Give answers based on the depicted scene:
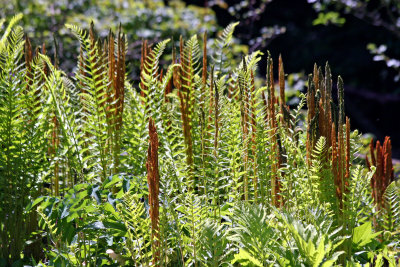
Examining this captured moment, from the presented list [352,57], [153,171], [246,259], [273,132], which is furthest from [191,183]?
[352,57]

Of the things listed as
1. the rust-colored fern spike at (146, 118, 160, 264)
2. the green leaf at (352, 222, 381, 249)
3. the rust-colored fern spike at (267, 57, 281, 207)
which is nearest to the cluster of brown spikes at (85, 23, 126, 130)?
the rust-colored fern spike at (267, 57, 281, 207)

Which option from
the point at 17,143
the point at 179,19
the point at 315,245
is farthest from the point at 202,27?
the point at 315,245

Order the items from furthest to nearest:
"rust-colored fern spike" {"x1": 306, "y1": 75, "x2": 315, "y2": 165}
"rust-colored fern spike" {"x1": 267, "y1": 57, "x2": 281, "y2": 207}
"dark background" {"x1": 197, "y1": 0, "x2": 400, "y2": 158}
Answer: "dark background" {"x1": 197, "y1": 0, "x2": 400, "y2": 158}
"rust-colored fern spike" {"x1": 267, "y1": 57, "x2": 281, "y2": 207}
"rust-colored fern spike" {"x1": 306, "y1": 75, "x2": 315, "y2": 165}

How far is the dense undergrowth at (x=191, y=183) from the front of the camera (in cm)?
145

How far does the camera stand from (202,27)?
5.88 metres

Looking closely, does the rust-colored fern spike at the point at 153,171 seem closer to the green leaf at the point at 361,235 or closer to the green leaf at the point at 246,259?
the green leaf at the point at 246,259

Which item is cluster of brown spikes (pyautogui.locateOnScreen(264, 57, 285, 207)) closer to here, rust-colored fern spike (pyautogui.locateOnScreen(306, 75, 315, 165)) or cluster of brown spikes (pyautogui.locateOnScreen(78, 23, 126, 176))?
rust-colored fern spike (pyautogui.locateOnScreen(306, 75, 315, 165))

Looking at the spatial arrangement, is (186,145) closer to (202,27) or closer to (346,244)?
(346,244)

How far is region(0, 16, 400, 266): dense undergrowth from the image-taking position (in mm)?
1446

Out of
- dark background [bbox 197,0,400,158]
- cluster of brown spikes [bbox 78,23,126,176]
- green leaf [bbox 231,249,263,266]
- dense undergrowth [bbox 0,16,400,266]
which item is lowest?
green leaf [bbox 231,249,263,266]

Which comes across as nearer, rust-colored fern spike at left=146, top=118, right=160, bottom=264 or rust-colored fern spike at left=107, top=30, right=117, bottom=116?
rust-colored fern spike at left=146, top=118, right=160, bottom=264

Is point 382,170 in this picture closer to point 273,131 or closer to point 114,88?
point 273,131

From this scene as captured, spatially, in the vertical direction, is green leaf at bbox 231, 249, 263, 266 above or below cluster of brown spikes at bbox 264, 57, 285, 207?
below

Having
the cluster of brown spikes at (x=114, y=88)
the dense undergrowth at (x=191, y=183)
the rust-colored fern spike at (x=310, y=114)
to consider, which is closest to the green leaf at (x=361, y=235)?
the dense undergrowth at (x=191, y=183)
